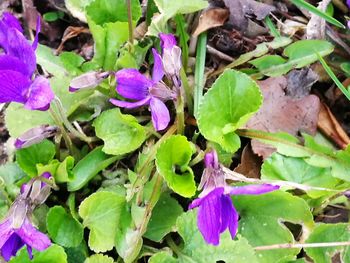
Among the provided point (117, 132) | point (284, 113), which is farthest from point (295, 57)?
point (117, 132)

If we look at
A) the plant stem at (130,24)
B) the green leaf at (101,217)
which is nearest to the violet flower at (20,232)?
the green leaf at (101,217)

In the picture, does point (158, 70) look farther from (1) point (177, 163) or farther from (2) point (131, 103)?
(1) point (177, 163)

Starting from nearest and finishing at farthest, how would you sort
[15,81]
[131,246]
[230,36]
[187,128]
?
[15,81] < [131,246] < [187,128] < [230,36]

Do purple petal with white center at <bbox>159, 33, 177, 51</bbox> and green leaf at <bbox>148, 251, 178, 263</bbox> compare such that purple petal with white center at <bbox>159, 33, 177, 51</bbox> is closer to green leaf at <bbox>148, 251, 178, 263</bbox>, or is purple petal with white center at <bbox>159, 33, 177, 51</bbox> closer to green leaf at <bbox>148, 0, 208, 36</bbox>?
green leaf at <bbox>148, 0, 208, 36</bbox>

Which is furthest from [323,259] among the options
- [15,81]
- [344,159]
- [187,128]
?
[15,81]

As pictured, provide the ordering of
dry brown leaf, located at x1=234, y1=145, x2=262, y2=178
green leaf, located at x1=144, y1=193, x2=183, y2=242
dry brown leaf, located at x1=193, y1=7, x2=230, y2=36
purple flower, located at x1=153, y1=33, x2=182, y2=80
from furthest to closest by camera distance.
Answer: dry brown leaf, located at x1=193, y1=7, x2=230, y2=36 → dry brown leaf, located at x1=234, y1=145, x2=262, y2=178 → green leaf, located at x1=144, y1=193, x2=183, y2=242 → purple flower, located at x1=153, y1=33, x2=182, y2=80

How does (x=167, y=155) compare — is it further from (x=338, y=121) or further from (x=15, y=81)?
(x=338, y=121)

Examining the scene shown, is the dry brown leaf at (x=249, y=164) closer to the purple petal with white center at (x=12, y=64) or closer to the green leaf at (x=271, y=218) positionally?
the green leaf at (x=271, y=218)

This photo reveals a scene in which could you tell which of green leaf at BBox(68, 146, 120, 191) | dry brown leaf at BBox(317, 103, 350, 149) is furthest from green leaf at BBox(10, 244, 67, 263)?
dry brown leaf at BBox(317, 103, 350, 149)
